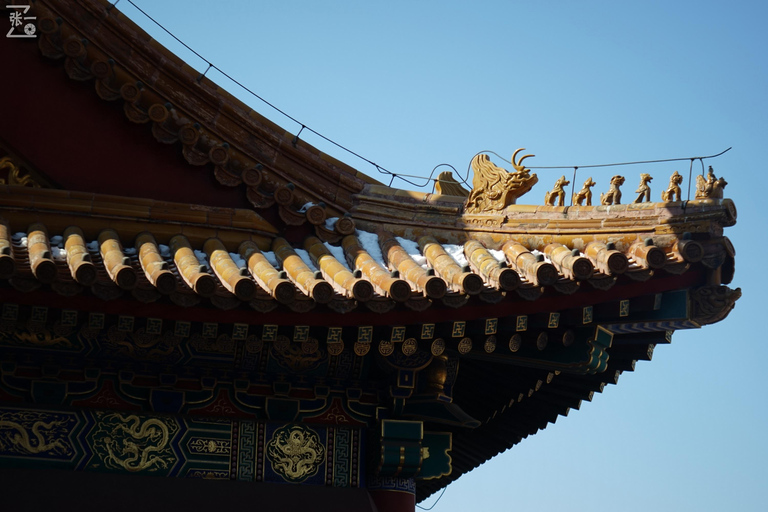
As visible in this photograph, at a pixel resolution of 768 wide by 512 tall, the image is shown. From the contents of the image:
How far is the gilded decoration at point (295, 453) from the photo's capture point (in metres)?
8.10

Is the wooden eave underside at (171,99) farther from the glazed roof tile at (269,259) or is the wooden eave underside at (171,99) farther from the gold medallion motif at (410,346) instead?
the gold medallion motif at (410,346)

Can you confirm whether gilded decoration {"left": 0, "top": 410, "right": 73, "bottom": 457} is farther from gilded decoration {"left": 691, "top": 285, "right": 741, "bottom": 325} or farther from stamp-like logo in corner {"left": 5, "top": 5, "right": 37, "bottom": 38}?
gilded decoration {"left": 691, "top": 285, "right": 741, "bottom": 325}

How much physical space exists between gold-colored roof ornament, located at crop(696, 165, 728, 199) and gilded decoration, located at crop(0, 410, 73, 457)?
15.9ft

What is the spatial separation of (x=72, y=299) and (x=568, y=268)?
3.31 metres

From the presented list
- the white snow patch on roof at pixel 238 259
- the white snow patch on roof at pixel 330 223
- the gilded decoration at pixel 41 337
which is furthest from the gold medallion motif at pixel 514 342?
the gilded decoration at pixel 41 337

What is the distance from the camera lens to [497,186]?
877 cm

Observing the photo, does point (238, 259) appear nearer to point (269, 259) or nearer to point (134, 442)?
point (269, 259)

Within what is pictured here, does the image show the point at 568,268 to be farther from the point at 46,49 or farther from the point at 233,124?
the point at 46,49

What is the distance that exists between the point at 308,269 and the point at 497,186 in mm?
1922

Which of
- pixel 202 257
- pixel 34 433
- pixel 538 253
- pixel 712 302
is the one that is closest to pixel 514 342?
pixel 538 253

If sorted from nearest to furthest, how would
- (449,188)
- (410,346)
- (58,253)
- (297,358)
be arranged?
(58,253) → (410,346) → (297,358) → (449,188)

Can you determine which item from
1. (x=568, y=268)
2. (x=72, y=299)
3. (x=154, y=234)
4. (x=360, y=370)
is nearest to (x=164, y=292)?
(x=72, y=299)

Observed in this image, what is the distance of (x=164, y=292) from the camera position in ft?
22.5

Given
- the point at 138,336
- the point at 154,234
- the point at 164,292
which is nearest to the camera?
the point at 164,292
